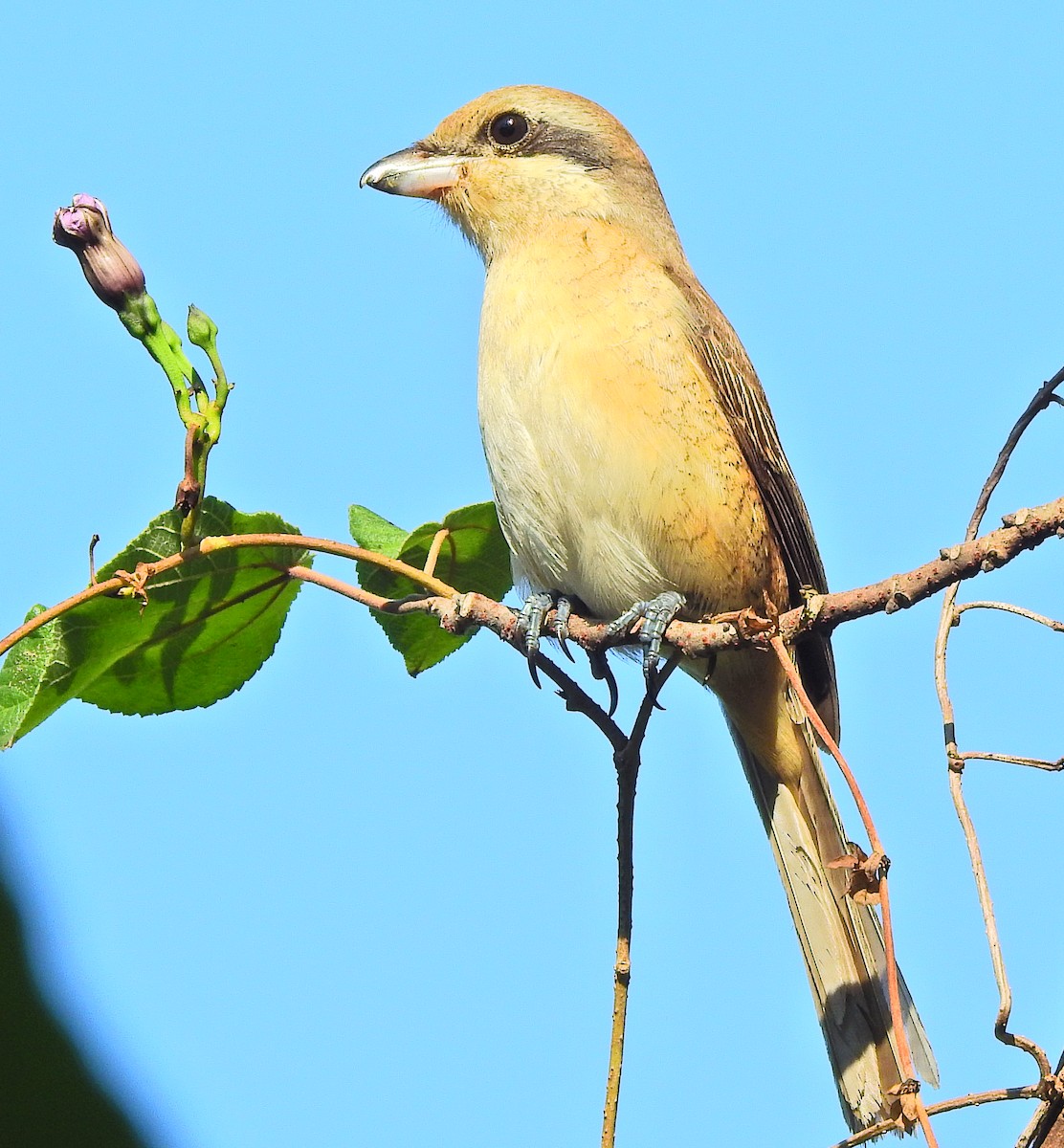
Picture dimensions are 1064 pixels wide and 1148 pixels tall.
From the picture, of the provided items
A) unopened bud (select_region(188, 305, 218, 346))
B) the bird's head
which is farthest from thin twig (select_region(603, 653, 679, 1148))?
the bird's head

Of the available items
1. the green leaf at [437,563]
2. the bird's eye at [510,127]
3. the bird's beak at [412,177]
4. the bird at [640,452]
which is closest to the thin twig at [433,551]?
the green leaf at [437,563]

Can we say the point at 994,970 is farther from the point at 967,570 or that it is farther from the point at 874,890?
the point at 967,570

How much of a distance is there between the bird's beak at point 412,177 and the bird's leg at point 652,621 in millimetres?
1728

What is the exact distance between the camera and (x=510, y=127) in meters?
4.99

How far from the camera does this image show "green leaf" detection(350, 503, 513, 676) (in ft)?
11.8

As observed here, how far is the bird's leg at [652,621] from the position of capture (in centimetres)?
372

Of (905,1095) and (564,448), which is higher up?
(564,448)

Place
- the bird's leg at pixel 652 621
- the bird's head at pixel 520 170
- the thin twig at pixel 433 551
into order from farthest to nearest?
the bird's head at pixel 520 170
the bird's leg at pixel 652 621
the thin twig at pixel 433 551

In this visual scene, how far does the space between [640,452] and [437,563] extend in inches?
27.8

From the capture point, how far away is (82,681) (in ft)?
10.8

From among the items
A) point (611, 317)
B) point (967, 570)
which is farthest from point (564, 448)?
point (967, 570)

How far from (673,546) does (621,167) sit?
1.68 metres

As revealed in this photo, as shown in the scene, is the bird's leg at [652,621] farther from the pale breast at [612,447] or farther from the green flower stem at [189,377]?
the green flower stem at [189,377]

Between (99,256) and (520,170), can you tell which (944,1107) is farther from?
(520,170)
